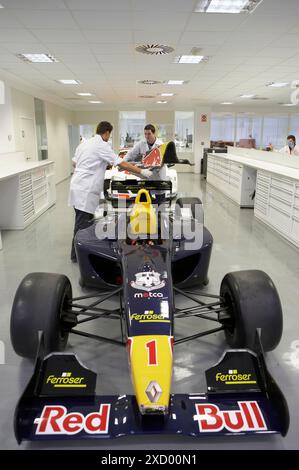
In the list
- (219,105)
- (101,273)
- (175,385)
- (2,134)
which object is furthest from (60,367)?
(219,105)

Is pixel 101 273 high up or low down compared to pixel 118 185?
down

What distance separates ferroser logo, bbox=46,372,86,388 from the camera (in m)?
1.64

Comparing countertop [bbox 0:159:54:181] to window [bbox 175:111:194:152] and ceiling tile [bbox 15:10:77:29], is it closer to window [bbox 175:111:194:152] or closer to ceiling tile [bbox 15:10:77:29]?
ceiling tile [bbox 15:10:77:29]

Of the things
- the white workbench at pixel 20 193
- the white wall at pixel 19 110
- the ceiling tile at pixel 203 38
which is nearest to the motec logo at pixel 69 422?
Answer: the white workbench at pixel 20 193

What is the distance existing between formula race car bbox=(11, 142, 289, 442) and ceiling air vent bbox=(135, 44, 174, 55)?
4.30 m

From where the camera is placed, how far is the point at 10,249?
448 cm

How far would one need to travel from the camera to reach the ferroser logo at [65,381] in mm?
1645

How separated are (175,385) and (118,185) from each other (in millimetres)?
1955

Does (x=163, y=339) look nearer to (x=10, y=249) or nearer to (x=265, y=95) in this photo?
(x=10, y=249)

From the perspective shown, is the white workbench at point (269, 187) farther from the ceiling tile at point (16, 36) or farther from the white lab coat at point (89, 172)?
the ceiling tile at point (16, 36)

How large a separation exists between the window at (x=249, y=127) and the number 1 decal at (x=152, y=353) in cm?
1679

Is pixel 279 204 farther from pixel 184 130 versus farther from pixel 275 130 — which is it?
pixel 275 130

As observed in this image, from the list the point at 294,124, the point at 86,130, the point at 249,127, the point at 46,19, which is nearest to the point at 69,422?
the point at 46,19

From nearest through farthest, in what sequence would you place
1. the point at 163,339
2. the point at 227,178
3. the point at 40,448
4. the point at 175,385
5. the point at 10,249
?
the point at 40,448 → the point at 163,339 → the point at 175,385 → the point at 10,249 → the point at 227,178
